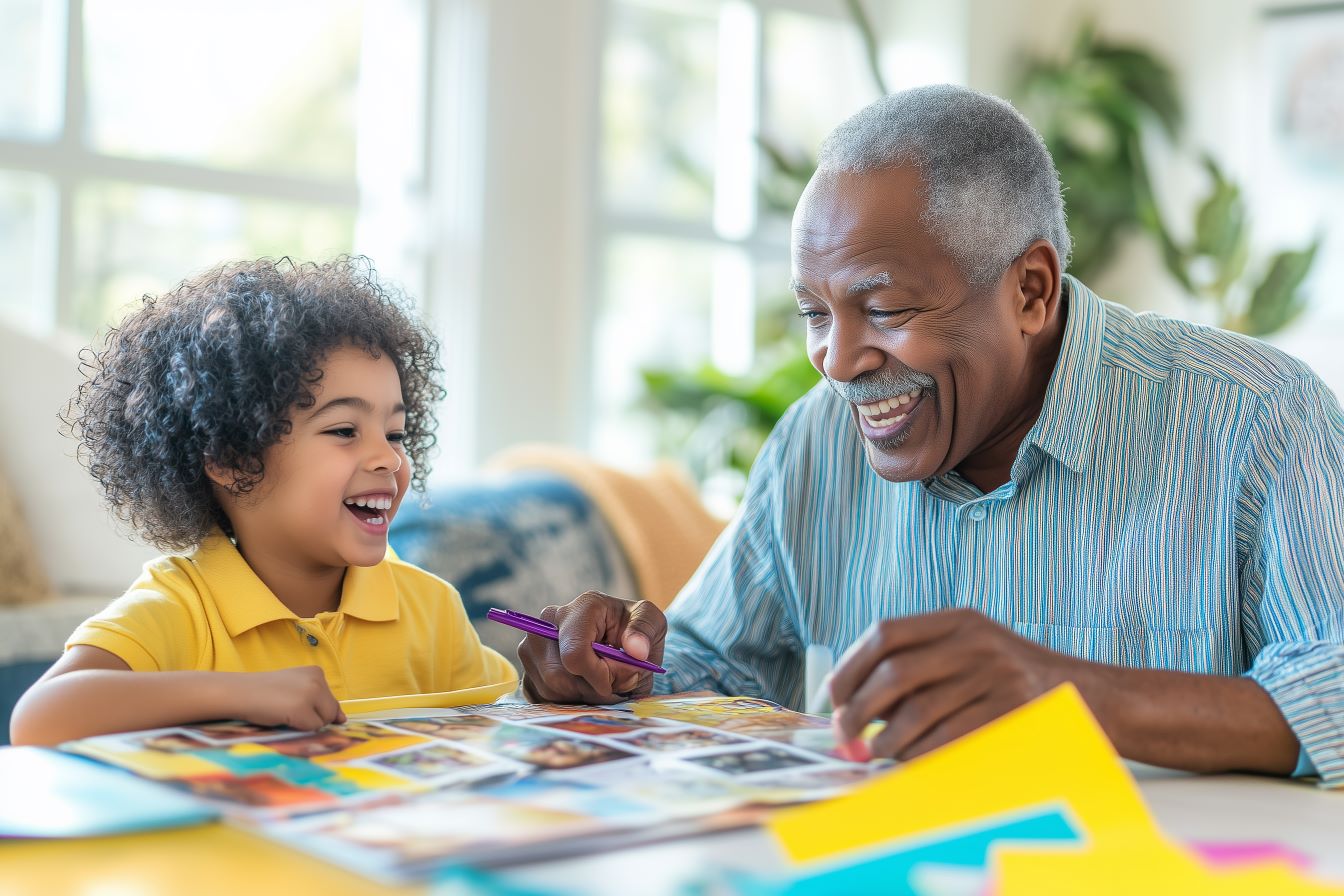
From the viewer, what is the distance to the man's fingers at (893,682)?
37.1 inches

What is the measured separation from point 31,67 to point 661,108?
1941 millimetres

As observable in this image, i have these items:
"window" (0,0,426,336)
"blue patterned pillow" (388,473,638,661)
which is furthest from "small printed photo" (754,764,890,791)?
"window" (0,0,426,336)

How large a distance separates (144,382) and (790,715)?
718 mm

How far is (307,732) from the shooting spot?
3.31 feet

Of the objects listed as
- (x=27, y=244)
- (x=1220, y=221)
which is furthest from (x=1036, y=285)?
(x=1220, y=221)

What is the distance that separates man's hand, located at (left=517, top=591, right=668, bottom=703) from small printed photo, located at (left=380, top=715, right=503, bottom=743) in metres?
0.15

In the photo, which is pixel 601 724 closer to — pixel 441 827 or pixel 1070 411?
pixel 441 827

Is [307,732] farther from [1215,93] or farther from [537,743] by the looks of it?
[1215,93]

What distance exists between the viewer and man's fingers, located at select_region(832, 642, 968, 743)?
942mm

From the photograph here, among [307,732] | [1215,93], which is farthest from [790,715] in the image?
[1215,93]

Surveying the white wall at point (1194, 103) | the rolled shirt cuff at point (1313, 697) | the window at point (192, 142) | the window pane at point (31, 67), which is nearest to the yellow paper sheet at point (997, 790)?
the rolled shirt cuff at point (1313, 697)

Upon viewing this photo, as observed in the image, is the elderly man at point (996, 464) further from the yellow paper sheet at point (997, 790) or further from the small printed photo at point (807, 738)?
the yellow paper sheet at point (997, 790)

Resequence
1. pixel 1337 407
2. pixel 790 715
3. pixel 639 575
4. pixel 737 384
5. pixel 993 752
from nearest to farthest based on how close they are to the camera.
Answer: pixel 993 752, pixel 790 715, pixel 1337 407, pixel 639 575, pixel 737 384

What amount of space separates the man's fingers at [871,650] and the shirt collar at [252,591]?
1.88ft
